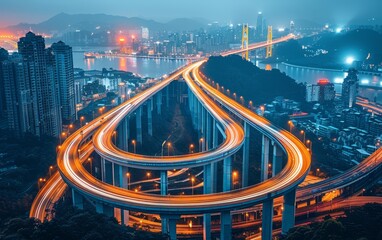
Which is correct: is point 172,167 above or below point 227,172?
above

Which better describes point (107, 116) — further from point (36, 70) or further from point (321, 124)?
point (321, 124)

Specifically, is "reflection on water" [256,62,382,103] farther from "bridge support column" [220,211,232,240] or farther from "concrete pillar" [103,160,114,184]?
→ "bridge support column" [220,211,232,240]

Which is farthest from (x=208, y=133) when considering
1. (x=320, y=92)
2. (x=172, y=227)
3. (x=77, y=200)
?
(x=320, y=92)

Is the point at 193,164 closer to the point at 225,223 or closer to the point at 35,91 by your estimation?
the point at 225,223

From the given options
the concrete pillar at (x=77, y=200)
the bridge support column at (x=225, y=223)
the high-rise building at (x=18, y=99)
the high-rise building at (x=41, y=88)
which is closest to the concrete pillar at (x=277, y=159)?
the bridge support column at (x=225, y=223)

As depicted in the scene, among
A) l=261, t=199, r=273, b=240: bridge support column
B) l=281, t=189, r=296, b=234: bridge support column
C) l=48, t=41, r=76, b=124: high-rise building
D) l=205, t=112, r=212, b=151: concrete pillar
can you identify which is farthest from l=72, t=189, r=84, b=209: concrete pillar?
l=48, t=41, r=76, b=124: high-rise building

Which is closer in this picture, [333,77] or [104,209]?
[104,209]

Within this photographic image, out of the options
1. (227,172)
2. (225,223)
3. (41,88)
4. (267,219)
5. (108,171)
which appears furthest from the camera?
(41,88)

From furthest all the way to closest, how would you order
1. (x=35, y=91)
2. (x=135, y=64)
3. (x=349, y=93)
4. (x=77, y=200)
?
(x=135, y=64) < (x=349, y=93) < (x=35, y=91) < (x=77, y=200)
